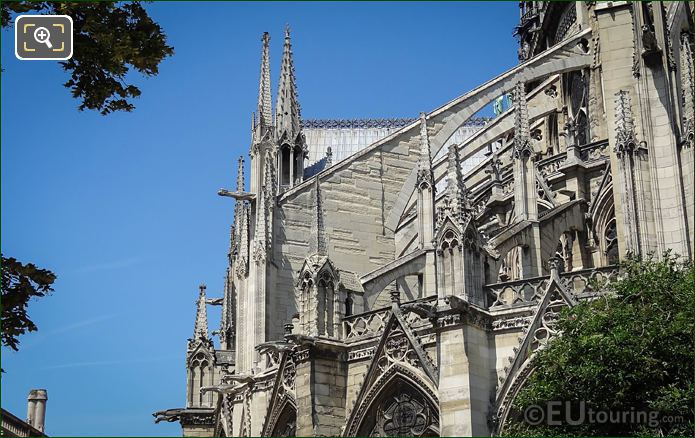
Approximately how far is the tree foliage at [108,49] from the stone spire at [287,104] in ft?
69.7

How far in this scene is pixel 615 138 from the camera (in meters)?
23.8

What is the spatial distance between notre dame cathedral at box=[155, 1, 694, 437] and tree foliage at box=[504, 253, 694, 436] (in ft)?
6.62

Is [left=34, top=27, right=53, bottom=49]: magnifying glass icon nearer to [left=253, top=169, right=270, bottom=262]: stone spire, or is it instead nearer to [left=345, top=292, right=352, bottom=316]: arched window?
[left=345, top=292, right=352, bottom=316]: arched window

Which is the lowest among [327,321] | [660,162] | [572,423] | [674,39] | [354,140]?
[572,423]

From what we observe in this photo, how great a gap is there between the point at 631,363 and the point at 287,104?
19.9 meters

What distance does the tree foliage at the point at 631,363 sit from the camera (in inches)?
722

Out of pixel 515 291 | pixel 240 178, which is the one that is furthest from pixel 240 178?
pixel 515 291

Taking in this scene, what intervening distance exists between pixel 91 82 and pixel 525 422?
1008 centimetres

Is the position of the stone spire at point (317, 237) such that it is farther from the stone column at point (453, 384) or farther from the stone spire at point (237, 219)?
the stone spire at point (237, 219)

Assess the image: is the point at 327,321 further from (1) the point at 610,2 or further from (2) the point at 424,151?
(1) the point at 610,2

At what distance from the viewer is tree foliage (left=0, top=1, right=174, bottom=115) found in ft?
45.3

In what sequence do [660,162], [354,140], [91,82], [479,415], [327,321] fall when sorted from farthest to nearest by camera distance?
[354,140] < [327,321] < [660,162] < [479,415] < [91,82]

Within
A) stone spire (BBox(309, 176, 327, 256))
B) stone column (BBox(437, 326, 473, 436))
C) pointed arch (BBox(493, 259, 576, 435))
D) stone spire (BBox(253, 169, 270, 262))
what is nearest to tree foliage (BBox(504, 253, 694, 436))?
stone column (BBox(437, 326, 473, 436))

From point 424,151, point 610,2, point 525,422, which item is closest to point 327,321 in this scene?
point 424,151
